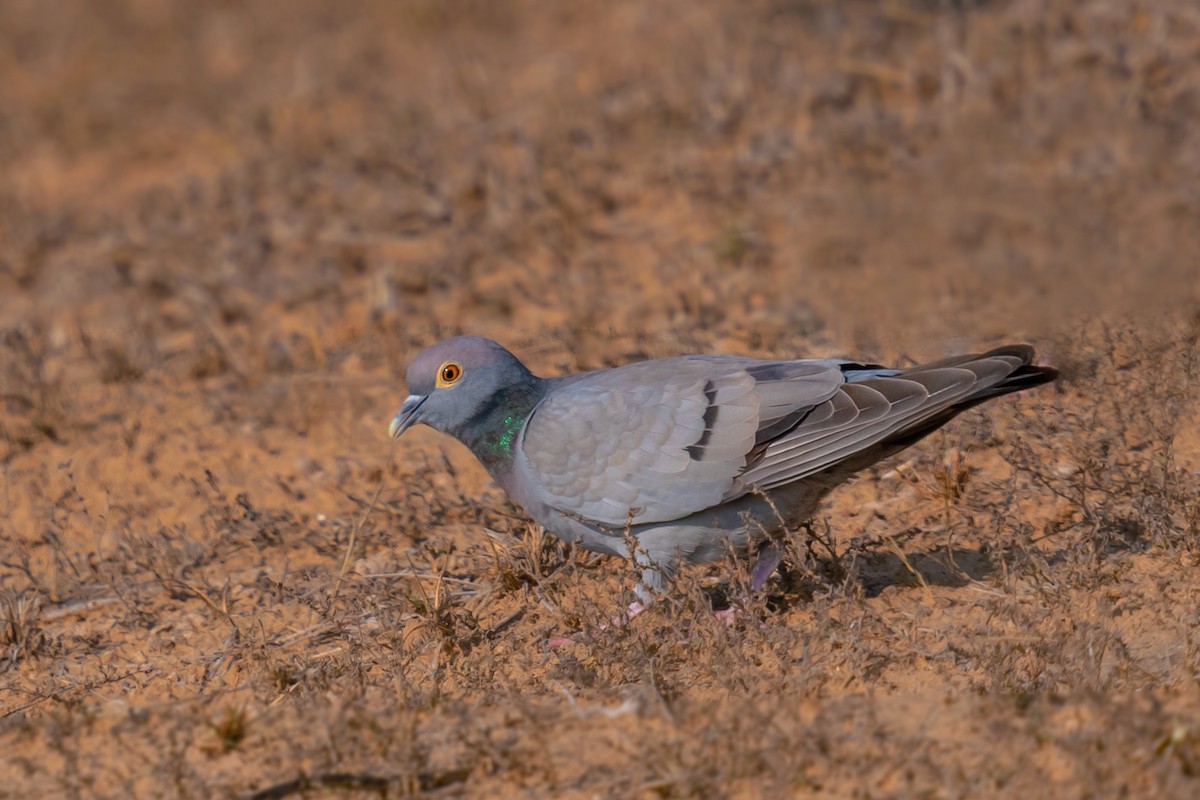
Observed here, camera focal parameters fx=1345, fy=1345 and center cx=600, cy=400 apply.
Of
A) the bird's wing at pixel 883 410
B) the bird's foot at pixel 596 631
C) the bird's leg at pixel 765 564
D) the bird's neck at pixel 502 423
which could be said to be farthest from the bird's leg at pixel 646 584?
the bird's neck at pixel 502 423

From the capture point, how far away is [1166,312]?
598 centimetres

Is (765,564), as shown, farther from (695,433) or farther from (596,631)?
(596,631)

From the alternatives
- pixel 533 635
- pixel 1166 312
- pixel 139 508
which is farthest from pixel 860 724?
pixel 139 508

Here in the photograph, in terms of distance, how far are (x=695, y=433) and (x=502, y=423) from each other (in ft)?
2.39

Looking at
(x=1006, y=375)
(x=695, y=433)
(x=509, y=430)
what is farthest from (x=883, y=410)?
(x=509, y=430)

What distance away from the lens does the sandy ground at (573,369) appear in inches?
144

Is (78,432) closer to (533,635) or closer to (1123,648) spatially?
(533,635)

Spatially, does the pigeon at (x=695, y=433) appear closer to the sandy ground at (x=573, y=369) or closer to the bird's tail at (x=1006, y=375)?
the bird's tail at (x=1006, y=375)

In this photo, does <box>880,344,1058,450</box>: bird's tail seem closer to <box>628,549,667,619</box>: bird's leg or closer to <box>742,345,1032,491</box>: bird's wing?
<box>742,345,1032,491</box>: bird's wing

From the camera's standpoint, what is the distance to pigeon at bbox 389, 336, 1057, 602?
4.44 metres

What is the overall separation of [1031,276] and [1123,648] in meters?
2.91

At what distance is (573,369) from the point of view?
663cm

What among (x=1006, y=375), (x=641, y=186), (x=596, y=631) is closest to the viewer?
(x=1006, y=375)

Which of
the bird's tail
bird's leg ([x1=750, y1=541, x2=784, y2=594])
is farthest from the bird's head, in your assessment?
the bird's tail
